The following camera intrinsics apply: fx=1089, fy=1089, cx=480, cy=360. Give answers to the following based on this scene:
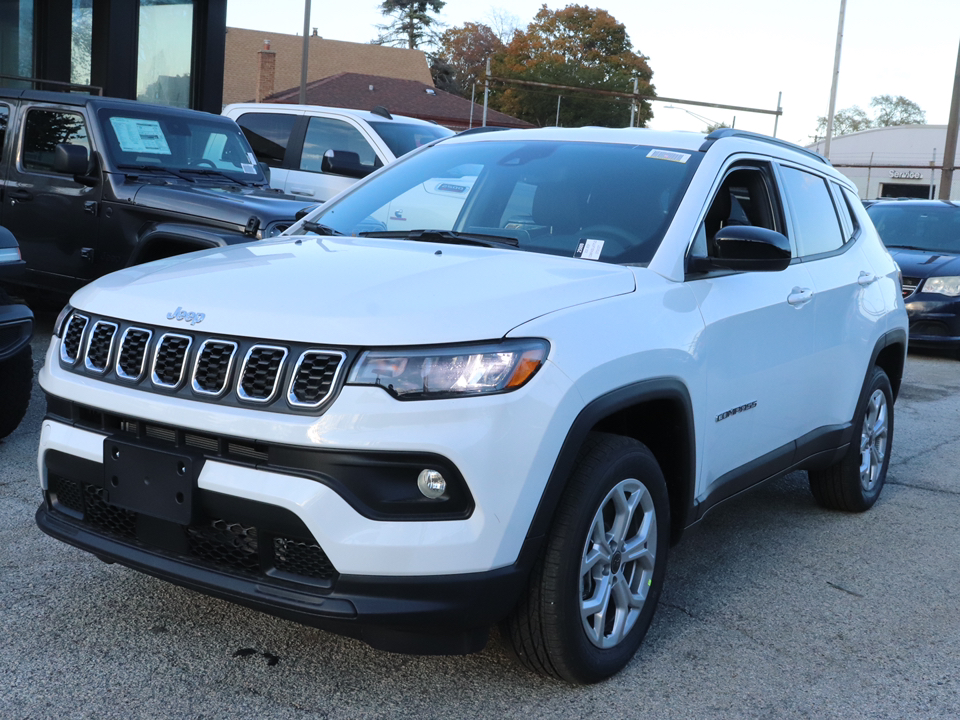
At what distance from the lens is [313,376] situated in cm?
280

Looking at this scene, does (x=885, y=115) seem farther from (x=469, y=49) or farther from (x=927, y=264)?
(x=927, y=264)

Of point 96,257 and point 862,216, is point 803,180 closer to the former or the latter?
point 862,216

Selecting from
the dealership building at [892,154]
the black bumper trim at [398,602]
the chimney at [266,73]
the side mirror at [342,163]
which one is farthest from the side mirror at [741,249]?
the dealership building at [892,154]

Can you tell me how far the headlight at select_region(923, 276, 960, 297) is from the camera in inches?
451

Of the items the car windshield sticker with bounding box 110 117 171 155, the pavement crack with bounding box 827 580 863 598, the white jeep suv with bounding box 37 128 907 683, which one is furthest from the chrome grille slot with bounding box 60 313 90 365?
the car windshield sticker with bounding box 110 117 171 155

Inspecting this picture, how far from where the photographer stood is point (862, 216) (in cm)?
552

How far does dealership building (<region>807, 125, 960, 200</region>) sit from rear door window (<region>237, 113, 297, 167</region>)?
152ft

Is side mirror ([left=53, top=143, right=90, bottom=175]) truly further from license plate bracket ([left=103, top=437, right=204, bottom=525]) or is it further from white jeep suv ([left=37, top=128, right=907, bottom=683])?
license plate bracket ([left=103, top=437, right=204, bottom=525])

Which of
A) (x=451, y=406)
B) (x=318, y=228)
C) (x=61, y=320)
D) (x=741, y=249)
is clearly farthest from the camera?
(x=318, y=228)

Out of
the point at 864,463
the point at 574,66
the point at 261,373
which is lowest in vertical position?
the point at 864,463

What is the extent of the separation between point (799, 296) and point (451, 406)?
216cm

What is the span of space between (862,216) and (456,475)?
11.7 feet

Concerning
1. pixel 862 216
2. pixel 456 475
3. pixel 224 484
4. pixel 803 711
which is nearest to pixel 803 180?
pixel 862 216

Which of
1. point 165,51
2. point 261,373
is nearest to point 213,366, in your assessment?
point 261,373
